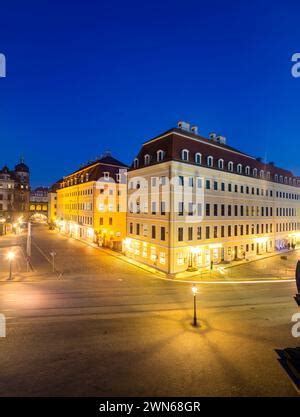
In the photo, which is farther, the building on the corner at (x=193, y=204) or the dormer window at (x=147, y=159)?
the dormer window at (x=147, y=159)

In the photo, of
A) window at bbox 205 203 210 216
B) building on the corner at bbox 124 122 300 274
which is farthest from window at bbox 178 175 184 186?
window at bbox 205 203 210 216

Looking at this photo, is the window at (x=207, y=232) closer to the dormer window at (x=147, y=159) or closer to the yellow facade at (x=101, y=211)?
the dormer window at (x=147, y=159)

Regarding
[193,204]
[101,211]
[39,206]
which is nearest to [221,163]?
[193,204]

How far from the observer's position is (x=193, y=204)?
29812 millimetres

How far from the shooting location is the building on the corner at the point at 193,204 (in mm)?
28203

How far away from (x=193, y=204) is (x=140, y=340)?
66.4 feet

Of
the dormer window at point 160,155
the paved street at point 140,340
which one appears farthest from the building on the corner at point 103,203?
the paved street at point 140,340

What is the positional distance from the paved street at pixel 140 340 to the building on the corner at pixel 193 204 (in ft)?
25.2

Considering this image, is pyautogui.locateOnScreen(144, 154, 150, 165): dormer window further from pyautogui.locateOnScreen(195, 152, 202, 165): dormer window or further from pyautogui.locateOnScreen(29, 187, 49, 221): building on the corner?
pyautogui.locateOnScreen(29, 187, 49, 221): building on the corner

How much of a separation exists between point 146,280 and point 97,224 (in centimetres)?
2494

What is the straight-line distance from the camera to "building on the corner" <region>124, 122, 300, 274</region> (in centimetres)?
2820
